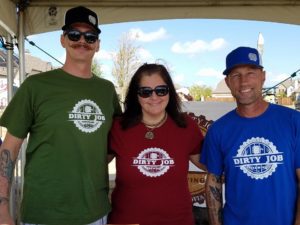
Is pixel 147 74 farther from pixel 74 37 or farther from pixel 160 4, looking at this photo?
pixel 160 4

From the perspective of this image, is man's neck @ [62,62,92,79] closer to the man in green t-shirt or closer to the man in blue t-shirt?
the man in green t-shirt

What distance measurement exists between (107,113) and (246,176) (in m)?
0.82

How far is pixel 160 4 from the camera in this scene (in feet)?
12.8

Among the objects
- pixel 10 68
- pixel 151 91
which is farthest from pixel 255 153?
pixel 10 68

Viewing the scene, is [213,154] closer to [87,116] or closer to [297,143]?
Result: [297,143]

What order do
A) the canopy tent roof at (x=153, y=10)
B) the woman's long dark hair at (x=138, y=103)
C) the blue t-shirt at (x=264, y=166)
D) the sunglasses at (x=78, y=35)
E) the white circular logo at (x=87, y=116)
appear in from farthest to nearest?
1. the canopy tent roof at (x=153, y=10)
2. the woman's long dark hair at (x=138, y=103)
3. the sunglasses at (x=78, y=35)
4. the white circular logo at (x=87, y=116)
5. the blue t-shirt at (x=264, y=166)

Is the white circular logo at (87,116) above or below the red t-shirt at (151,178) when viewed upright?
above

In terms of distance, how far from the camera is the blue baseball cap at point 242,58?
215 centimetres

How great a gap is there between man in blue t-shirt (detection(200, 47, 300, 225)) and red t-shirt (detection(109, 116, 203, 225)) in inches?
8.0

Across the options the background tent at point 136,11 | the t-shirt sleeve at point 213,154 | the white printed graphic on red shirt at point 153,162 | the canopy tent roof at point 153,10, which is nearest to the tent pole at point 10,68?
the background tent at point 136,11

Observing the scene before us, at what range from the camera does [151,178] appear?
212 cm

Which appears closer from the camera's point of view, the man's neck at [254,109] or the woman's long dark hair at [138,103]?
the man's neck at [254,109]

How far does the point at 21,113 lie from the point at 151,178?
756 mm

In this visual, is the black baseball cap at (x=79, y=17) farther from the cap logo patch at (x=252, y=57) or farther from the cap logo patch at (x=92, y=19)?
Answer: the cap logo patch at (x=252, y=57)
